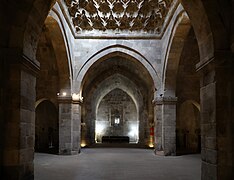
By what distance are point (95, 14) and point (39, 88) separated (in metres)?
3.84

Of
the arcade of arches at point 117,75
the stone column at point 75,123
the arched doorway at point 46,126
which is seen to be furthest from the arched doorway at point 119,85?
the stone column at point 75,123

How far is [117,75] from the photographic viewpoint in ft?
51.9

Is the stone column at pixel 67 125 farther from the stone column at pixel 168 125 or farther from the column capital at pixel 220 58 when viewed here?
the column capital at pixel 220 58

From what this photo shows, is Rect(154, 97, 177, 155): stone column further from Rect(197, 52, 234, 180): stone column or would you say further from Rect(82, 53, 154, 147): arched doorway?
Rect(197, 52, 234, 180): stone column

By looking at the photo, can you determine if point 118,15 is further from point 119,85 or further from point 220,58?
point 119,85

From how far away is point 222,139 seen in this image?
159 inches

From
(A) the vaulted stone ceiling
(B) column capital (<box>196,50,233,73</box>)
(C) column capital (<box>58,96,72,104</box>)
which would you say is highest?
(A) the vaulted stone ceiling

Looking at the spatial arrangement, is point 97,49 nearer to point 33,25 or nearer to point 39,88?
point 39,88

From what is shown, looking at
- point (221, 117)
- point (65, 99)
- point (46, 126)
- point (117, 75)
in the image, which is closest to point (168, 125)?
point (65, 99)

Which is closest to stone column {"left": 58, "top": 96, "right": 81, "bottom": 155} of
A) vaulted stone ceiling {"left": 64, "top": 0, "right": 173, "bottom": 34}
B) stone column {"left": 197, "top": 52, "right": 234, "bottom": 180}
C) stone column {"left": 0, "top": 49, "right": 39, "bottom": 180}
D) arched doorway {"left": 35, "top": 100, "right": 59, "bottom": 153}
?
vaulted stone ceiling {"left": 64, "top": 0, "right": 173, "bottom": 34}

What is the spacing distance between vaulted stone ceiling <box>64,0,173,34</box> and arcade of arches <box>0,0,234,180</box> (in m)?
0.03

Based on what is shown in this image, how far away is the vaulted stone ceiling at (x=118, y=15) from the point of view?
9.16 meters

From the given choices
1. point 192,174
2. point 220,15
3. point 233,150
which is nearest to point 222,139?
point 233,150

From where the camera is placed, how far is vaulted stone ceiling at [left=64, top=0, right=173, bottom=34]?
916 cm
